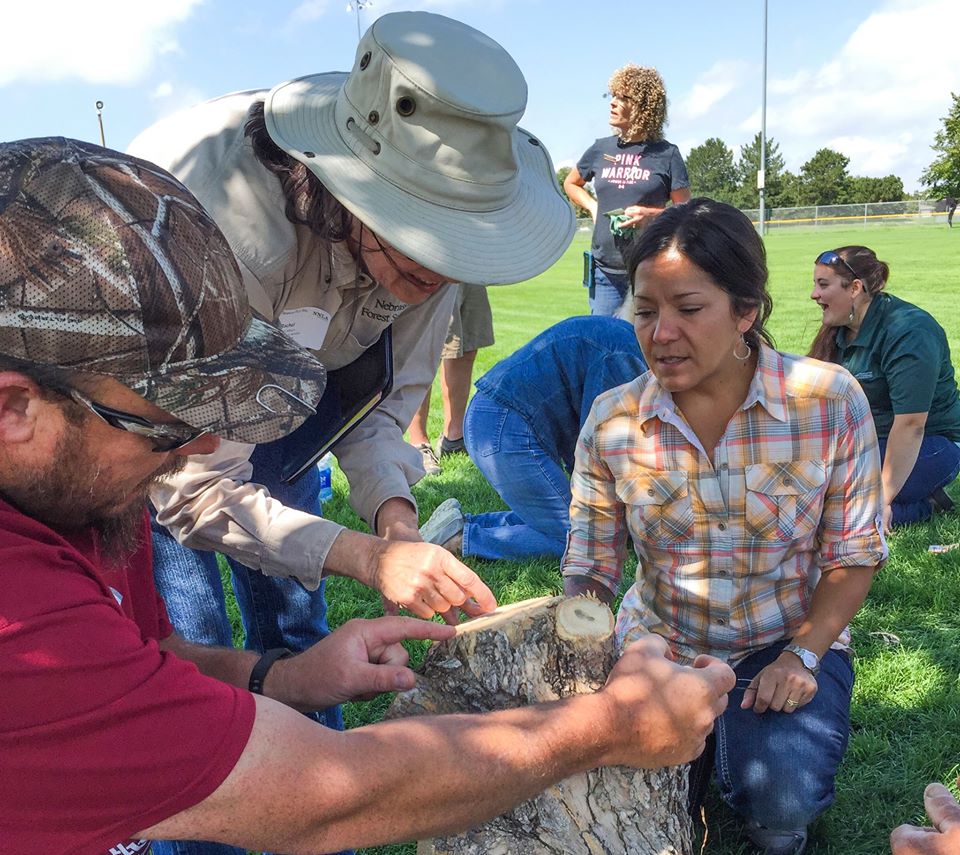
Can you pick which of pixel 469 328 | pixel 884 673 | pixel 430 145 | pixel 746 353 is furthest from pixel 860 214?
pixel 430 145

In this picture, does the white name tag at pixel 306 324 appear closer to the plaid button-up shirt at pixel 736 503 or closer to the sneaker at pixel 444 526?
the plaid button-up shirt at pixel 736 503

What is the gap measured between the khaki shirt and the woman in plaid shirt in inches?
32.2

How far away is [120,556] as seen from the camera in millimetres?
1583

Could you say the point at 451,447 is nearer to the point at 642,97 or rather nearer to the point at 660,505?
the point at 642,97

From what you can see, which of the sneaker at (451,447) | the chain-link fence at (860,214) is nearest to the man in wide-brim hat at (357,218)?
the sneaker at (451,447)

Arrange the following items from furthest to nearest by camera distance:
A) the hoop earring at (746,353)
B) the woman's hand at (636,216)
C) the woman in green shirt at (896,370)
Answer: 1. the woman's hand at (636,216)
2. the woman in green shirt at (896,370)
3. the hoop earring at (746,353)

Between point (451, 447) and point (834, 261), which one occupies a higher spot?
point (834, 261)

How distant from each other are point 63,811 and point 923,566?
414cm

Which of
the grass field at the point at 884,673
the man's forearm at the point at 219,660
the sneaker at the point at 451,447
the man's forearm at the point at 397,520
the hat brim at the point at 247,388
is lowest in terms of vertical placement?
the sneaker at the point at 451,447

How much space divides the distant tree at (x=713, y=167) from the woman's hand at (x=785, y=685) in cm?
8309

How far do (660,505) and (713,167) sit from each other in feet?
299

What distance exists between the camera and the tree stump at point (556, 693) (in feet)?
6.38

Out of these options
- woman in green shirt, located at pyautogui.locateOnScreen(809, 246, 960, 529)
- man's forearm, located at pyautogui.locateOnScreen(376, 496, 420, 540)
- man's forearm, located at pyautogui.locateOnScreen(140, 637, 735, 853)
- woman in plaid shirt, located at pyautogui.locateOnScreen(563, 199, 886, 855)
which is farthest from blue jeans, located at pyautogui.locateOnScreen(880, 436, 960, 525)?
man's forearm, located at pyautogui.locateOnScreen(140, 637, 735, 853)

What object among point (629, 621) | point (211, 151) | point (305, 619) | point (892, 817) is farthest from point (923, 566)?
point (211, 151)
